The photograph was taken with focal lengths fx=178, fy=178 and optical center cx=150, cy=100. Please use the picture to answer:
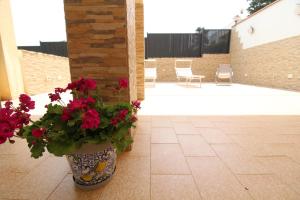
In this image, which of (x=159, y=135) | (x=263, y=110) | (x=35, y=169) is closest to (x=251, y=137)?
(x=159, y=135)

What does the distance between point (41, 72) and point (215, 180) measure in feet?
21.0

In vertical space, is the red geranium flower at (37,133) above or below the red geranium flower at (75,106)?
below

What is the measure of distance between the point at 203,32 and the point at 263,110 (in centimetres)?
756

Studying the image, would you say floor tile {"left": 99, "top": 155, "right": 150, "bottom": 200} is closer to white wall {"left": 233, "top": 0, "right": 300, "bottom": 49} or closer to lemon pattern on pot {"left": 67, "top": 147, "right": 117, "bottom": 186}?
lemon pattern on pot {"left": 67, "top": 147, "right": 117, "bottom": 186}

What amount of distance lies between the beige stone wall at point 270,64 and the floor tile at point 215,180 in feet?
18.9

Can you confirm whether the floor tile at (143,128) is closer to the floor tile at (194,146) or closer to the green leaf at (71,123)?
the floor tile at (194,146)

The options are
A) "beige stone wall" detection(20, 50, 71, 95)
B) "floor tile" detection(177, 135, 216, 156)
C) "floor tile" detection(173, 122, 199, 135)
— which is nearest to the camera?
"floor tile" detection(177, 135, 216, 156)

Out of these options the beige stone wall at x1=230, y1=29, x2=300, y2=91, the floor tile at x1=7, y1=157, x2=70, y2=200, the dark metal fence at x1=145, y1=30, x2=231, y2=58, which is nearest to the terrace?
the floor tile at x1=7, y1=157, x2=70, y2=200

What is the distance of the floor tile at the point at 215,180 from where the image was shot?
108 cm

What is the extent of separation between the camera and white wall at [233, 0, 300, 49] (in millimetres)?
5578

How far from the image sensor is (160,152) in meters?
1.63

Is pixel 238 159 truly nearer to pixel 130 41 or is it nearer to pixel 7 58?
pixel 130 41

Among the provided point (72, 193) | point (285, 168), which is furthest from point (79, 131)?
point (285, 168)

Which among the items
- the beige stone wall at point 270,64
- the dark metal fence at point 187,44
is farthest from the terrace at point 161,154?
the dark metal fence at point 187,44
